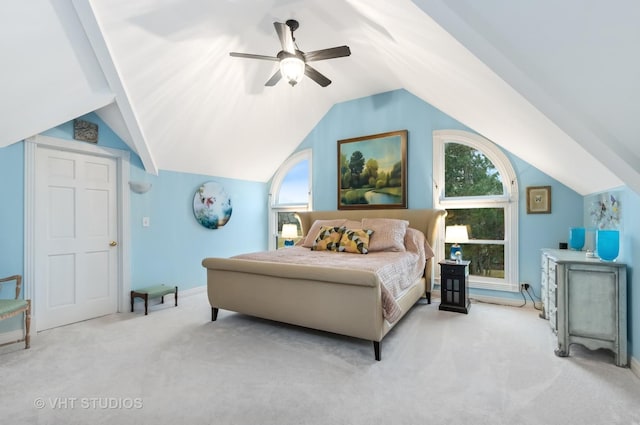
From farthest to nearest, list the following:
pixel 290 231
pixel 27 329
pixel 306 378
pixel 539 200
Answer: pixel 290 231 → pixel 539 200 → pixel 27 329 → pixel 306 378

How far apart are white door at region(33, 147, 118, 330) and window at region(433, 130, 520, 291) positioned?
176 inches

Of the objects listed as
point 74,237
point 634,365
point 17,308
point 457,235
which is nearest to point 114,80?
point 74,237

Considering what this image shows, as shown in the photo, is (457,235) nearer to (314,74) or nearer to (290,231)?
Result: (314,74)

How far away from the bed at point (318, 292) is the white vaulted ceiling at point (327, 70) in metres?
1.72

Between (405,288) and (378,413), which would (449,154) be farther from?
(378,413)

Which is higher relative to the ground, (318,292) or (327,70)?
(327,70)

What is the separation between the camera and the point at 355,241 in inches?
154

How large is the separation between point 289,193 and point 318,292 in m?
3.52

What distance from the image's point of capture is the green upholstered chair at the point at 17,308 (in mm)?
2483

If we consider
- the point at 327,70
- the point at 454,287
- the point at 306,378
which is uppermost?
the point at 327,70

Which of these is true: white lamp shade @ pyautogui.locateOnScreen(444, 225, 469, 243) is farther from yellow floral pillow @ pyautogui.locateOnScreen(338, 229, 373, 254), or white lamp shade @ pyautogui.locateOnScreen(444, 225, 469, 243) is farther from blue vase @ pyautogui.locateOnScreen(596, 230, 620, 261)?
blue vase @ pyautogui.locateOnScreen(596, 230, 620, 261)

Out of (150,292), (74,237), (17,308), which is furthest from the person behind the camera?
(150,292)

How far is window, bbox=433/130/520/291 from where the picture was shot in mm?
4023

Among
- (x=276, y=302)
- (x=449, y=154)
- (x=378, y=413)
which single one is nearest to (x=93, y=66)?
(x=276, y=302)
